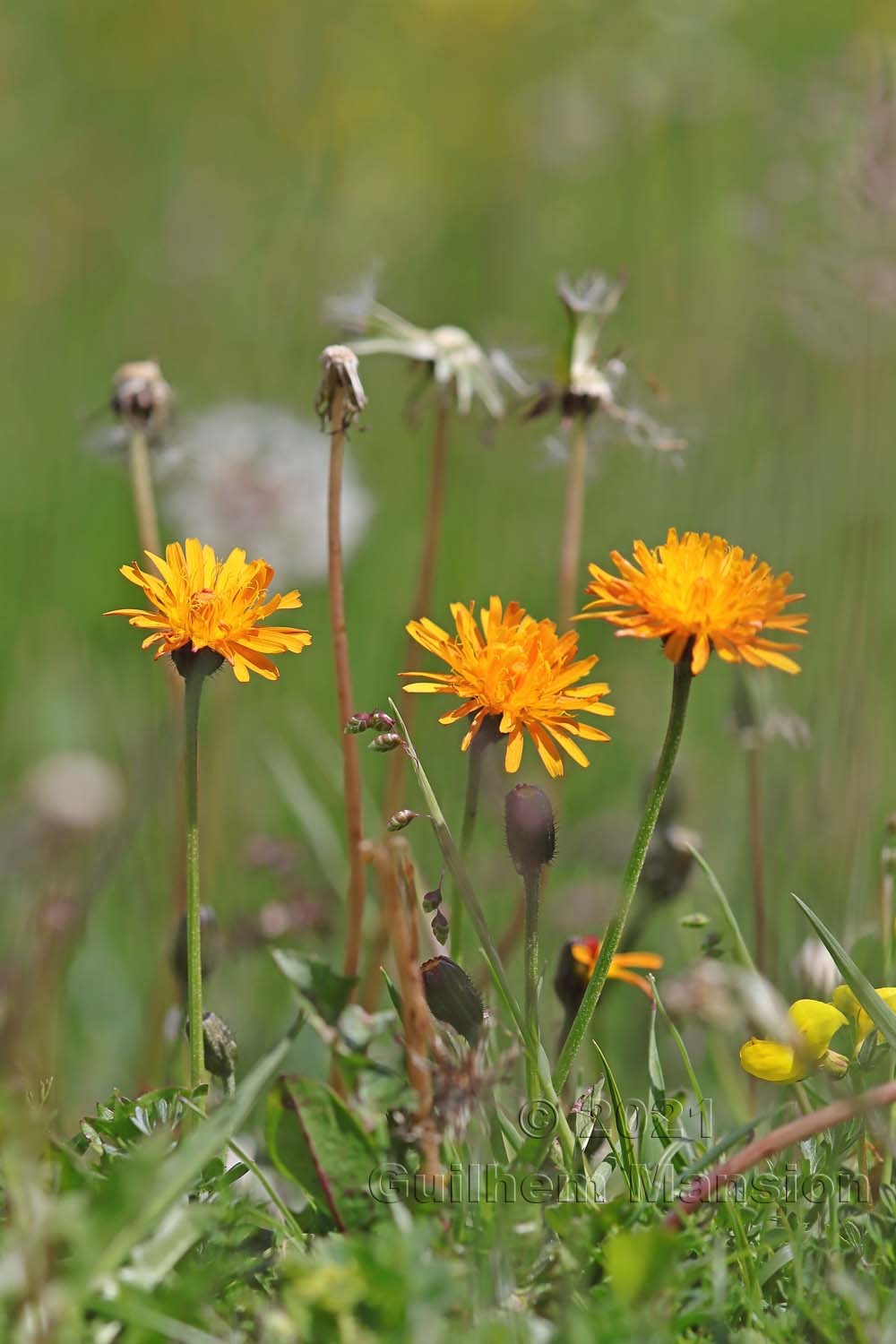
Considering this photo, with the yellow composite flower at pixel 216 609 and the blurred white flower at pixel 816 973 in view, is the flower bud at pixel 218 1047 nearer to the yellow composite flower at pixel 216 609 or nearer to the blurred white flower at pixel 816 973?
the yellow composite flower at pixel 216 609

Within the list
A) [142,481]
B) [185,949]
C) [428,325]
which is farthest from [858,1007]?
[428,325]

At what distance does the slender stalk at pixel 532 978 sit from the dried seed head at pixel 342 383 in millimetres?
530

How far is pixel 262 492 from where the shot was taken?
3.32m

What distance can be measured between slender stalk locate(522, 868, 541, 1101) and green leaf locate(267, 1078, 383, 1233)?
15cm

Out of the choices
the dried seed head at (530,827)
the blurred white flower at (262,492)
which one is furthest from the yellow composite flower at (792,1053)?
the blurred white flower at (262,492)

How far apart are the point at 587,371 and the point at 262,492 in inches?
63.7

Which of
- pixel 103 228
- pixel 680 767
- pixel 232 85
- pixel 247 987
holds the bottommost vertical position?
pixel 247 987

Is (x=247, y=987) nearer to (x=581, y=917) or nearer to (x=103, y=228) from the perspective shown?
(x=581, y=917)

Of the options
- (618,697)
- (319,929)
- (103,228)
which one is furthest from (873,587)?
(103,228)

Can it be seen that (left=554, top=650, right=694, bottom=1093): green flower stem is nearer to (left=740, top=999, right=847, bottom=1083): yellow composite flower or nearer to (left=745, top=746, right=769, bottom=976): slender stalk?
(left=740, top=999, right=847, bottom=1083): yellow composite flower

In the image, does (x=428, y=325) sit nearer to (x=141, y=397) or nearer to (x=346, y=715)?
(x=141, y=397)

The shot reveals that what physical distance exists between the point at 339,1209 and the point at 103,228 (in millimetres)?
4886

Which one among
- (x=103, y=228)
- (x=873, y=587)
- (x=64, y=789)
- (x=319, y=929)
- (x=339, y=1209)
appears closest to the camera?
(x=339, y=1209)

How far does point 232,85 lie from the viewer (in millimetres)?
6883
